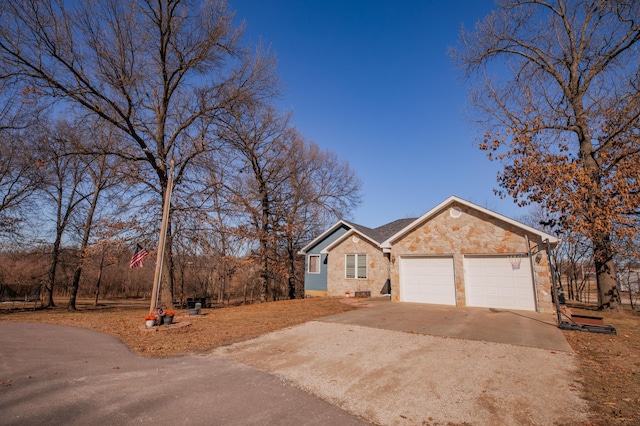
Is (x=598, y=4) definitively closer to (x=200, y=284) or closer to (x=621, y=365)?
(x=621, y=365)

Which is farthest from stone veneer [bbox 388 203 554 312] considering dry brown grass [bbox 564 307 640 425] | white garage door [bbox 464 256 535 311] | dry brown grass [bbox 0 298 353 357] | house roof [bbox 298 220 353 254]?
house roof [bbox 298 220 353 254]

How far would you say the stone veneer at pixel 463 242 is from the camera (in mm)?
11883

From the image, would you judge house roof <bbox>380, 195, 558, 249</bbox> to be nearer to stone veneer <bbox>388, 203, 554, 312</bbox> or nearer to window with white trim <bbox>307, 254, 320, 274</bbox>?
stone veneer <bbox>388, 203, 554, 312</bbox>

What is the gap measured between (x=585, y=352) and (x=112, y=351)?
33.8 ft

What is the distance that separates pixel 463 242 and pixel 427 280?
2398 millimetres

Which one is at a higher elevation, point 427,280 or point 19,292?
point 427,280

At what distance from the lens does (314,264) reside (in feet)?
78.6

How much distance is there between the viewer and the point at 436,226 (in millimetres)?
14375

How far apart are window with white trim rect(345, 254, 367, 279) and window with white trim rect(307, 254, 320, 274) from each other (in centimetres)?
→ 340

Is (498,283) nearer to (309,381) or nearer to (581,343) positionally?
(581,343)

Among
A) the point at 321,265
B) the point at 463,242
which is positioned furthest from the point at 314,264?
the point at 463,242

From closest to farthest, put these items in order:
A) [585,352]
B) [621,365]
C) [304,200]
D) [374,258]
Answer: [621,365]
[585,352]
[374,258]
[304,200]

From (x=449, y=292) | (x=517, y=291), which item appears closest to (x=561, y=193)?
(x=517, y=291)

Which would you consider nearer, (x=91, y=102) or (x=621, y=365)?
(x=621, y=365)
